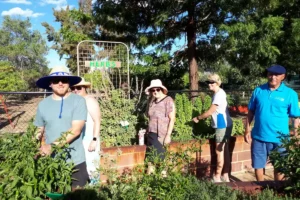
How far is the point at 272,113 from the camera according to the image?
3.56m

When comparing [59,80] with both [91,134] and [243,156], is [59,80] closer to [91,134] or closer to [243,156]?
[91,134]

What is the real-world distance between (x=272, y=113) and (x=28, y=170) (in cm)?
273

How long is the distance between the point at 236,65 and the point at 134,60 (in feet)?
11.1

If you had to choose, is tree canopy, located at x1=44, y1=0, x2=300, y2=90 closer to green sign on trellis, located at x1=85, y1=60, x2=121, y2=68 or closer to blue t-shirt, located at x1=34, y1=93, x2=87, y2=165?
green sign on trellis, located at x1=85, y1=60, x2=121, y2=68

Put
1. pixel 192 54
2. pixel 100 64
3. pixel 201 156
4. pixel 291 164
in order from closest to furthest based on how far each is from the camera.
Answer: pixel 291 164 → pixel 201 156 → pixel 100 64 → pixel 192 54

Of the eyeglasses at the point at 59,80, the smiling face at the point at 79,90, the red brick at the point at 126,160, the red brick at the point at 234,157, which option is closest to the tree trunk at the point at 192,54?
the red brick at the point at 234,157

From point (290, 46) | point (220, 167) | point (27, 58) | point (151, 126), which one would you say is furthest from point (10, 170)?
point (27, 58)

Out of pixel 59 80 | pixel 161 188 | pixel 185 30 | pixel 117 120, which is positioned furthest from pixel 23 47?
pixel 161 188

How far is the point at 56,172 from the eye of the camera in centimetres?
198

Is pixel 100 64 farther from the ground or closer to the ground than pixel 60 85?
farther from the ground

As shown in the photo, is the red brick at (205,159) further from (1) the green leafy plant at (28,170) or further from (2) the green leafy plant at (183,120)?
(1) the green leafy plant at (28,170)

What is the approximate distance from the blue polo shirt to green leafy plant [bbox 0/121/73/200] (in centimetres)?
237

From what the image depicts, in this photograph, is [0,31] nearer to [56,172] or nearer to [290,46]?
[290,46]

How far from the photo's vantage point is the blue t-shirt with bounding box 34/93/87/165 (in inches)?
107
